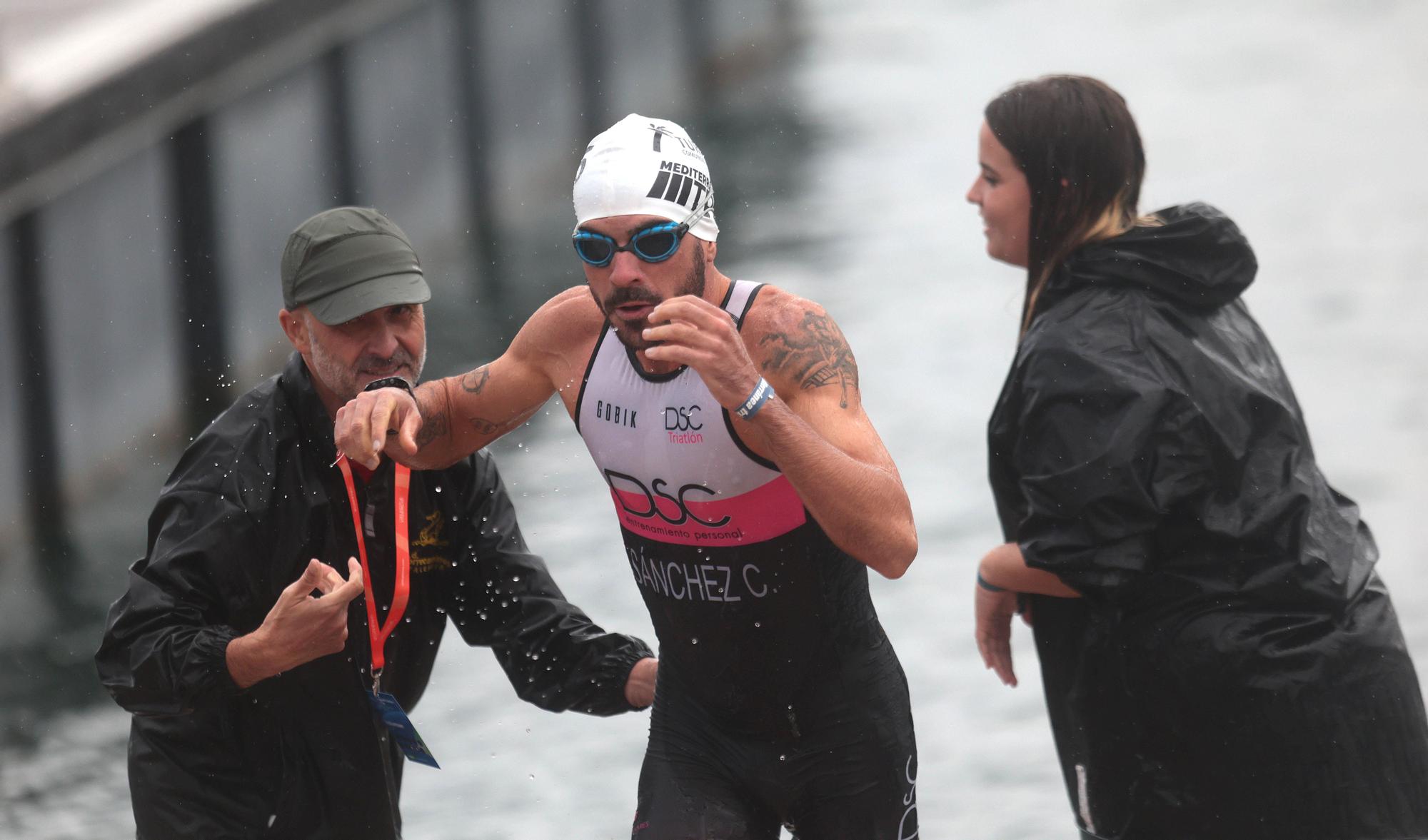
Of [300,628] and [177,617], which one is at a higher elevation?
[177,617]

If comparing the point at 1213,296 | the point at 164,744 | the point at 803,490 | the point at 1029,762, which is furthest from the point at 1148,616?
the point at 1029,762

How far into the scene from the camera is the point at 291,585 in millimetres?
4324

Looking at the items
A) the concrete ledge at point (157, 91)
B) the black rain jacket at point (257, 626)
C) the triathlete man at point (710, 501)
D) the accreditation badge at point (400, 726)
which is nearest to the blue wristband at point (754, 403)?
the triathlete man at point (710, 501)

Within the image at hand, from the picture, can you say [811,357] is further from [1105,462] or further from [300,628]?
[300,628]

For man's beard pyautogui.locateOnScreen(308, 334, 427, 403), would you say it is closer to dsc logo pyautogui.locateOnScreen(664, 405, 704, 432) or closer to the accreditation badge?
dsc logo pyautogui.locateOnScreen(664, 405, 704, 432)

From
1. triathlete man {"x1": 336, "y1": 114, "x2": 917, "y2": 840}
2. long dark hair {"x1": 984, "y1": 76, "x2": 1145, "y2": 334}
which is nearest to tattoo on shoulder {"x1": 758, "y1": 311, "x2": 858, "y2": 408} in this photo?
triathlete man {"x1": 336, "y1": 114, "x2": 917, "y2": 840}

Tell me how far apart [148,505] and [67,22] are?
3.09 m

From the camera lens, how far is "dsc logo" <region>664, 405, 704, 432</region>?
4.34m

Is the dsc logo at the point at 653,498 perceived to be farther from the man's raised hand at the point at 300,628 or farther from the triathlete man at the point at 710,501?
the man's raised hand at the point at 300,628

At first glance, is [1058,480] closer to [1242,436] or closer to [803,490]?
[1242,436]

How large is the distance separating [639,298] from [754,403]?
419mm

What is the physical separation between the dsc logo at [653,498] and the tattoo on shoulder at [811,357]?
1.15 ft

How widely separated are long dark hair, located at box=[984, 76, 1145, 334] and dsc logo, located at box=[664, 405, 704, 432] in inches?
42.5

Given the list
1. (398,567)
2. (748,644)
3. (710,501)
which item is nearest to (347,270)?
(398,567)
